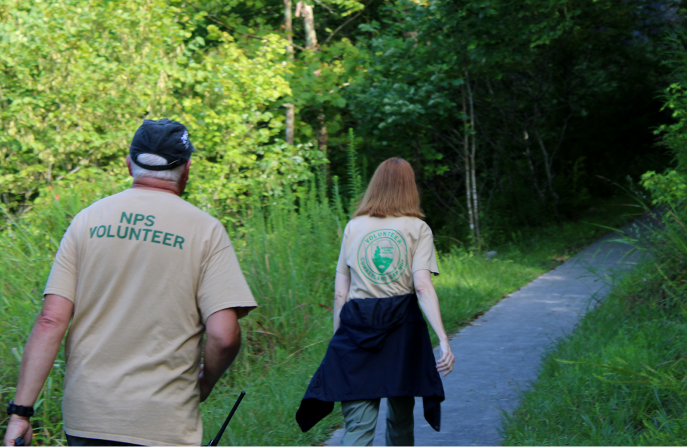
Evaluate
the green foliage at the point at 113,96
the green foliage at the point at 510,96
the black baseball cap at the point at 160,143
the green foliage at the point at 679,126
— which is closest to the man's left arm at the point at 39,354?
the black baseball cap at the point at 160,143

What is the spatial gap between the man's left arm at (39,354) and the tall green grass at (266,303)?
1.95m

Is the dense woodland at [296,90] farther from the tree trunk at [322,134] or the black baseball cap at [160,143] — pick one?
the black baseball cap at [160,143]

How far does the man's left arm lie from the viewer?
1.98m

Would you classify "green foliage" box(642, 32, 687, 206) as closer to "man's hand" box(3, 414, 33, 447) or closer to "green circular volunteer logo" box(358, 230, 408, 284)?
"green circular volunteer logo" box(358, 230, 408, 284)

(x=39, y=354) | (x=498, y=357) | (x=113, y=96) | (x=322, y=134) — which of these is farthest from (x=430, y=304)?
(x=322, y=134)

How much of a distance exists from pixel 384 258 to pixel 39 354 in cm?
167

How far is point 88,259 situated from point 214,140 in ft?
23.4

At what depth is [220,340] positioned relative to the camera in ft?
6.78

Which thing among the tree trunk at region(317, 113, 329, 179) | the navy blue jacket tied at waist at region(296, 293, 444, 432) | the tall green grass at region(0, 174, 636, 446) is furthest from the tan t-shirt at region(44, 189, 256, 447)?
the tree trunk at region(317, 113, 329, 179)

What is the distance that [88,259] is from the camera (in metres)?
2.03

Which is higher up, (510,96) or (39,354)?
(510,96)

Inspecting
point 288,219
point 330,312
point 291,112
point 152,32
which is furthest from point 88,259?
point 291,112

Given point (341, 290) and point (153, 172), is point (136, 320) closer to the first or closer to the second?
point (153, 172)

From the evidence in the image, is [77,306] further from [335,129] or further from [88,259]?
[335,129]
